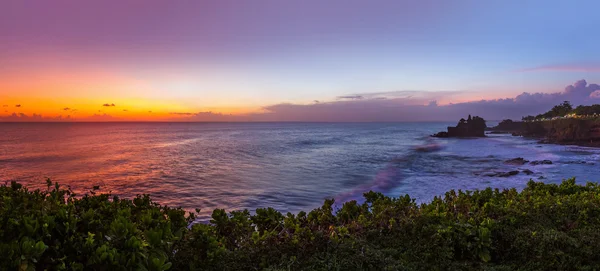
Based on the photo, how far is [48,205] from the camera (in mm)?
→ 4613

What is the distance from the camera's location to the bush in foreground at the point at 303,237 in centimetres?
363

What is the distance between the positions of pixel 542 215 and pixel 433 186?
13781 mm

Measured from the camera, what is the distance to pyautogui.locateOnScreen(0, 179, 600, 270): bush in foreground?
3.63 m

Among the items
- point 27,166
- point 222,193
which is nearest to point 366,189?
point 222,193

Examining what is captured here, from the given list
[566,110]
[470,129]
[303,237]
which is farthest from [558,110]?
[303,237]

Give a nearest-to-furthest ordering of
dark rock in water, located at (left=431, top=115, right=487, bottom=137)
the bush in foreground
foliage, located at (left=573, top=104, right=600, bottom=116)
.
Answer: the bush in foreground, dark rock in water, located at (left=431, top=115, right=487, bottom=137), foliage, located at (left=573, top=104, right=600, bottom=116)

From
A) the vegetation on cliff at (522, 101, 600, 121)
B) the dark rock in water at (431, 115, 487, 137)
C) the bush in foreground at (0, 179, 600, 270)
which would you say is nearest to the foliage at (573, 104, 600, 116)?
the vegetation on cliff at (522, 101, 600, 121)

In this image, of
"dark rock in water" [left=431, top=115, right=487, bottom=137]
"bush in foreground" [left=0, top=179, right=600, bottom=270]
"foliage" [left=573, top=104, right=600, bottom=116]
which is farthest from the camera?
"foliage" [left=573, top=104, right=600, bottom=116]

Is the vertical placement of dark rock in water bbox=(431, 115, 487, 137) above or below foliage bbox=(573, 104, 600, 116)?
below

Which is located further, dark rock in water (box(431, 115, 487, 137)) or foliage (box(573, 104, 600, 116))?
foliage (box(573, 104, 600, 116))

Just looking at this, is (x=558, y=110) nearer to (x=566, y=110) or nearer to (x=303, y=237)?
(x=566, y=110)

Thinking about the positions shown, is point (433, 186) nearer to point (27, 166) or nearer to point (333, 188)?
point (333, 188)

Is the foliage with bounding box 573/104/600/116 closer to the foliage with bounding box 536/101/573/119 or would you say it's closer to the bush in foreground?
the foliage with bounding box 536/101/573/119

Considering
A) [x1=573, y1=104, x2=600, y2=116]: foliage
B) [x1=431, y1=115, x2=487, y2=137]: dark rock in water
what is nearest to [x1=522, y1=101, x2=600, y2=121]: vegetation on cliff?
[x1=573, y1=104, x2=600, y2=116]: foliage
